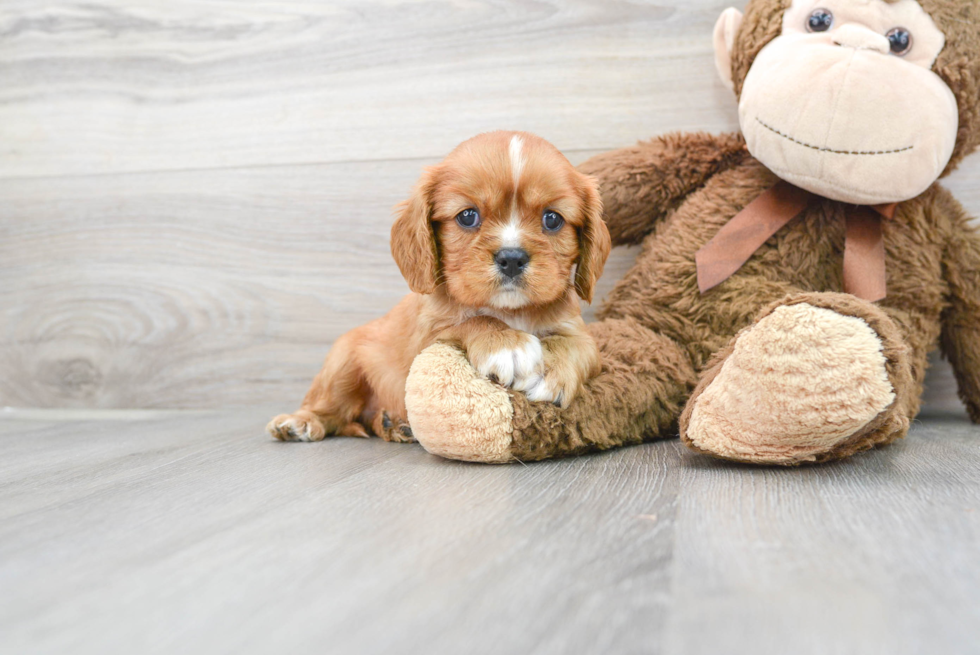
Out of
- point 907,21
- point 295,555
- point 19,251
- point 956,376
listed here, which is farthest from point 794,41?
point 19,251

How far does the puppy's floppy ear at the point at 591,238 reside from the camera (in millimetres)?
1487

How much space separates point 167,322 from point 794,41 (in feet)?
6.70

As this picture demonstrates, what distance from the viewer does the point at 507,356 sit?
1.36m

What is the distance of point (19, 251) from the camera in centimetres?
249

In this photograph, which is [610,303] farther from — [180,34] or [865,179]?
[180,34]

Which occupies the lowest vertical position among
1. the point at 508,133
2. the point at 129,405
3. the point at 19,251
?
the point at 129,405

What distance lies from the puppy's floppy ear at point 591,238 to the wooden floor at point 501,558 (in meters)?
0.39

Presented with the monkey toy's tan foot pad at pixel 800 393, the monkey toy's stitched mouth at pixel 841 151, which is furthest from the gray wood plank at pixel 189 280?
the monkey toy's tan foot pad at pixel 800 393

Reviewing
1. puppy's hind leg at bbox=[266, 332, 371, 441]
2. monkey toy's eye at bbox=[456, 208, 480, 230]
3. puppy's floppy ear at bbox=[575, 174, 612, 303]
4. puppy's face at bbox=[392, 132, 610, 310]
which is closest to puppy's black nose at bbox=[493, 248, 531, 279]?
puppy's face at bbox=[392, 132, 610, 310]

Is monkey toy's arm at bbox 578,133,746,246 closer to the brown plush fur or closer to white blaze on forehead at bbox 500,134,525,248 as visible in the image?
the brown plush fur

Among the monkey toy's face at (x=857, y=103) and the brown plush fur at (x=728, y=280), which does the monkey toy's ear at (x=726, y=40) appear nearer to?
the brown plush fur at (x=728, y=280)

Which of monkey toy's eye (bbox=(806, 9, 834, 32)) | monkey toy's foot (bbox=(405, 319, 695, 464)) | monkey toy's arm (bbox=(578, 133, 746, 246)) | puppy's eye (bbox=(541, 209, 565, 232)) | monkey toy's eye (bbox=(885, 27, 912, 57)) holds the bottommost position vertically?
monkey toy's foot (bbox=(405, 319, 695, 464))

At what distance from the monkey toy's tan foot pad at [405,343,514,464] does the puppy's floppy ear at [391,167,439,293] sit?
6.9 inches

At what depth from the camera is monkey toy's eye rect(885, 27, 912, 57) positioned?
1.54 m
